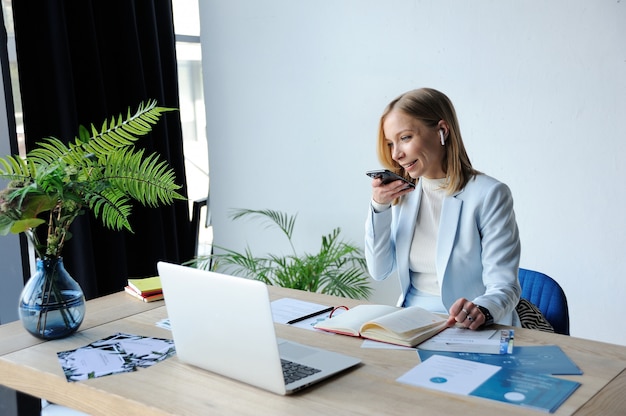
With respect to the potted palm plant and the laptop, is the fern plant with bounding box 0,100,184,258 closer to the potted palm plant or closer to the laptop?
the potted palm plant

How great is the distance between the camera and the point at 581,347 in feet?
5.57

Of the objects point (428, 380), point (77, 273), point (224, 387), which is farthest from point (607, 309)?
point (77, 273)

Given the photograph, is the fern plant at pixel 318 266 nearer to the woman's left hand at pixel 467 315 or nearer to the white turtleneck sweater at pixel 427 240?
the white turtleneck sweater at pixel 427 240

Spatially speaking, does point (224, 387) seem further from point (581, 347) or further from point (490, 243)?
point (490, 243)

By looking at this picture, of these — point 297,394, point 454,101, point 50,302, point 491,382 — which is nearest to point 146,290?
point 50,302

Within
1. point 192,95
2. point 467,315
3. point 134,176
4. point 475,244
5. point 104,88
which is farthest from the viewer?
point 192,95

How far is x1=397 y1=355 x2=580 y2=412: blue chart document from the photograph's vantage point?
1.38m

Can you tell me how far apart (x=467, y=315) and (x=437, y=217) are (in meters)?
0.56

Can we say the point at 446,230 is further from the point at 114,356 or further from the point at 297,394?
the point at 114,356

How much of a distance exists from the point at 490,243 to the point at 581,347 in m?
0.55

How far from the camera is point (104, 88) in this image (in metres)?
3.41

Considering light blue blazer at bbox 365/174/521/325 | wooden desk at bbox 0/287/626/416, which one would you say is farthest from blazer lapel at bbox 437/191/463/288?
wooden desk at bbox 0/287/626/416

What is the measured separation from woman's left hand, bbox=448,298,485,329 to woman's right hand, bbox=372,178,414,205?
51 cm

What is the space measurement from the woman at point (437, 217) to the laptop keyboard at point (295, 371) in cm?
74
